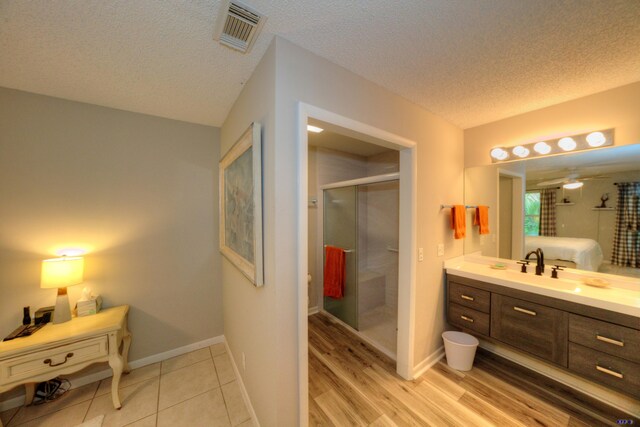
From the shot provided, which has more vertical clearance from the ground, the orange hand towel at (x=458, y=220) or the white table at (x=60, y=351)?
the orange hand towel at (x=458, y=220)

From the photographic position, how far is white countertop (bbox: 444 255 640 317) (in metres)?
1.37

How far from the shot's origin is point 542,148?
6.15ft

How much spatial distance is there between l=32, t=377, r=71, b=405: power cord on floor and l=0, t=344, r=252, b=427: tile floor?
0.12 ft

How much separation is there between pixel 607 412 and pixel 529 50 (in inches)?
102

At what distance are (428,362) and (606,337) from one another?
4.01 feet

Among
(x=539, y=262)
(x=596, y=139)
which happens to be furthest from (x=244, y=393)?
(x=596, y=139)

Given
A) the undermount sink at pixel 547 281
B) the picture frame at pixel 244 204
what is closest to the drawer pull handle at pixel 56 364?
the picture frame at pixel 244 204

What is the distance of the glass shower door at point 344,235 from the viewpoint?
2740mm

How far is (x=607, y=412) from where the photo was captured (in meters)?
1.54

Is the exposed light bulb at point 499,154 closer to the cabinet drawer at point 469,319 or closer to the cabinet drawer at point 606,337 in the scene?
the cabinet drawer at point 606,337

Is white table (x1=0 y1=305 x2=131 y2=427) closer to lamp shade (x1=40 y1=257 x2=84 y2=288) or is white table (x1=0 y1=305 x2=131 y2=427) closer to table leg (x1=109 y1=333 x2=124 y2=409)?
table leg (x1=109 y1=333 x2=124 y2=409)

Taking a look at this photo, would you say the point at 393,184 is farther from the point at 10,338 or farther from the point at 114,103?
the point at 10,338

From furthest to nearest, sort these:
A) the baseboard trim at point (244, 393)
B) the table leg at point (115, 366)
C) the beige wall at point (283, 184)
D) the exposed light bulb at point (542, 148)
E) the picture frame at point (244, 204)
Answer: the exposed light bulb at point (542, 148) < the table leg at point (115, 366) < the baseboard trim at point (244, 393) < the picture frame at point (244, 204) < the beige wall at point (283, 184)

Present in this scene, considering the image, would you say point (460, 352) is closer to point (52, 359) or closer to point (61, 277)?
point (52, 359)
